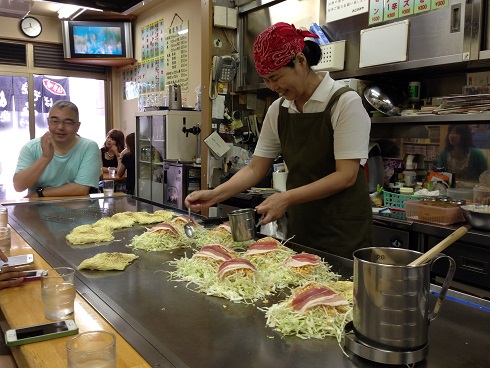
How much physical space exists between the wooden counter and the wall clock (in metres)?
7.78

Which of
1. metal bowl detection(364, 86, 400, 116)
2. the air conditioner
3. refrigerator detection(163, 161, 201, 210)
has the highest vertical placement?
the air conditioner

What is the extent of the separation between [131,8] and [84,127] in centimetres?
682

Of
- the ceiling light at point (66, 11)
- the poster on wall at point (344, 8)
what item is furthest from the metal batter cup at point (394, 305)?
the ceiling light at point (66, 11)

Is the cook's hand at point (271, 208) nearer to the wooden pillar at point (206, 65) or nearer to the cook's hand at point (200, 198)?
the cook's hand at point (200, 198)

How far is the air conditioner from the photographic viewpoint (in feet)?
11.8

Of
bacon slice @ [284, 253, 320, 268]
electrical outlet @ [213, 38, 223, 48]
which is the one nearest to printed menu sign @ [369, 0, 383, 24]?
electrical outlet @ [213, 38, 223, 48]

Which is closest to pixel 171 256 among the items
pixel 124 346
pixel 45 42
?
pixel 124 346

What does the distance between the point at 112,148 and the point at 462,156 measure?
6037mm

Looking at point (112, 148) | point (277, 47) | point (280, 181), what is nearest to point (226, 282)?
point (277, 47)

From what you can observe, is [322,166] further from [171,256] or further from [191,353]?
[191,353]

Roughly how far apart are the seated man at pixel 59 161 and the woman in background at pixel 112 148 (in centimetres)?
415

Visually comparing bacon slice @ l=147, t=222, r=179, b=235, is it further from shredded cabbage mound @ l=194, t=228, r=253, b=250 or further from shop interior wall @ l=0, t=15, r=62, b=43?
shop interior wall @ l=0, t=15, r=62, b=43

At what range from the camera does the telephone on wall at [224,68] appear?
4.99 meters

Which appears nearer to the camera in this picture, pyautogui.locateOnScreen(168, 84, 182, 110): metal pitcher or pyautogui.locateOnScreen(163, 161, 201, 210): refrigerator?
pyautogui.locateOnScreen(163, 161, 201, 210): refrigerator
